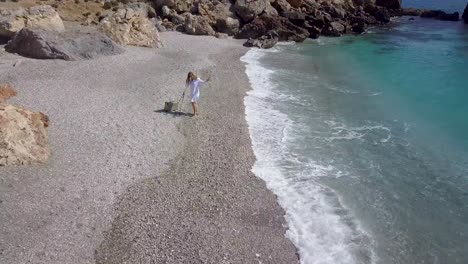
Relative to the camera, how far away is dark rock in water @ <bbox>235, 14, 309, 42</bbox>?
137 feet

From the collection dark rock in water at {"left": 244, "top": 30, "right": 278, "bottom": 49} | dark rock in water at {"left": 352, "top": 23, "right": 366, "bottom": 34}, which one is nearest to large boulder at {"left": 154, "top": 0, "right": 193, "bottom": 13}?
dark rock in water at {"left": 244, "top": 30, "right": 278, "bottom": 49}

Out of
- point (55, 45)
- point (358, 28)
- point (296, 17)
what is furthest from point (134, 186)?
point (358, 28)

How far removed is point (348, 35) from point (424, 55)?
10.7 meters

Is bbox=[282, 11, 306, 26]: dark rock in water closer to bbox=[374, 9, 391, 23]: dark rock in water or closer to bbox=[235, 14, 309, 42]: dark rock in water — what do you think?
bbox=[235, 14, 309, 42]: dark rock in water

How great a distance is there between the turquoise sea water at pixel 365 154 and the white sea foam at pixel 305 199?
0.03 meters

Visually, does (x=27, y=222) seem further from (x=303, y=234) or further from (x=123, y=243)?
(x=303, y=234)

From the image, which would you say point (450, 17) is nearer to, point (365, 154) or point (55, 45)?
point (365, 154)

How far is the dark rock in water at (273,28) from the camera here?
41844mm

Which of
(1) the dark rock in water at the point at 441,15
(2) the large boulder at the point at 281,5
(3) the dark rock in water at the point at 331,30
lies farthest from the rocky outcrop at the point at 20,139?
(1) the dark rock in water at the point at 441,15

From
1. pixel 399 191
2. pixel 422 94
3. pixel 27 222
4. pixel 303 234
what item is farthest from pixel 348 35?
pixel 27 222

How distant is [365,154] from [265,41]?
23.3m

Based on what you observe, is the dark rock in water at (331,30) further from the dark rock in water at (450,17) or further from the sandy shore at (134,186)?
the sandy shore at (134,186)

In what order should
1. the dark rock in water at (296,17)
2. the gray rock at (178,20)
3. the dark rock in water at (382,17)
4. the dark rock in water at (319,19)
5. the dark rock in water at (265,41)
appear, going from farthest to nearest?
the dark rock in water at (382,17), the dark rock in water at (319,19), the dark rock in water at (296,17), the gray rock at (178,20), the dark rock in water at (265,41)

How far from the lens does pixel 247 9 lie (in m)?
43.9
